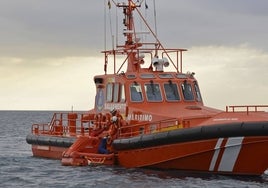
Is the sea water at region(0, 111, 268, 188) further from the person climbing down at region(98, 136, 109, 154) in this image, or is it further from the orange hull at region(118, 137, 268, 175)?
the person climbing down at region(98, 136, 109, 154)

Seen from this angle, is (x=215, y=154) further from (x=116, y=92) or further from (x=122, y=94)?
(x=116, y=92)

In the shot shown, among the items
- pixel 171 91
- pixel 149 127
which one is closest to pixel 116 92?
pixel 171 91

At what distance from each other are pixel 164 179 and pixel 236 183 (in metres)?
1.63

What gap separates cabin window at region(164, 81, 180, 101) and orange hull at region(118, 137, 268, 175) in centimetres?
228

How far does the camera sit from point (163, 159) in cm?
1722

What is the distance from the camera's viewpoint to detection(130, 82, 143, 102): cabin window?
19.2 m

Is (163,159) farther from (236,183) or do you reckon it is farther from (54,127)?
(54,127)

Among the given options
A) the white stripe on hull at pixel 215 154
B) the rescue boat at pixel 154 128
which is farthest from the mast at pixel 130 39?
the white stripe on hull at pixel 215 154

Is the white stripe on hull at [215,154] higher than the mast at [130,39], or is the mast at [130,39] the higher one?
the mast at [130,39]

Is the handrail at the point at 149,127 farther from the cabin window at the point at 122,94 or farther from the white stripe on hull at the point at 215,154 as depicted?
the white stripe on hull at the point at 215,154

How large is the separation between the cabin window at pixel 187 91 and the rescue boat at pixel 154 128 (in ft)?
0.09

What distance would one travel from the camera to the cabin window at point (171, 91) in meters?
19.3

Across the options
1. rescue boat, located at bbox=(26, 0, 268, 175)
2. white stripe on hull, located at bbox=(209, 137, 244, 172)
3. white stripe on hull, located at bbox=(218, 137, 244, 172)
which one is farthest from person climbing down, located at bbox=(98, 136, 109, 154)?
white stripe on hull, located at bbox=(218, 137, 244, 172)

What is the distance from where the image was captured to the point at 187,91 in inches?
773
